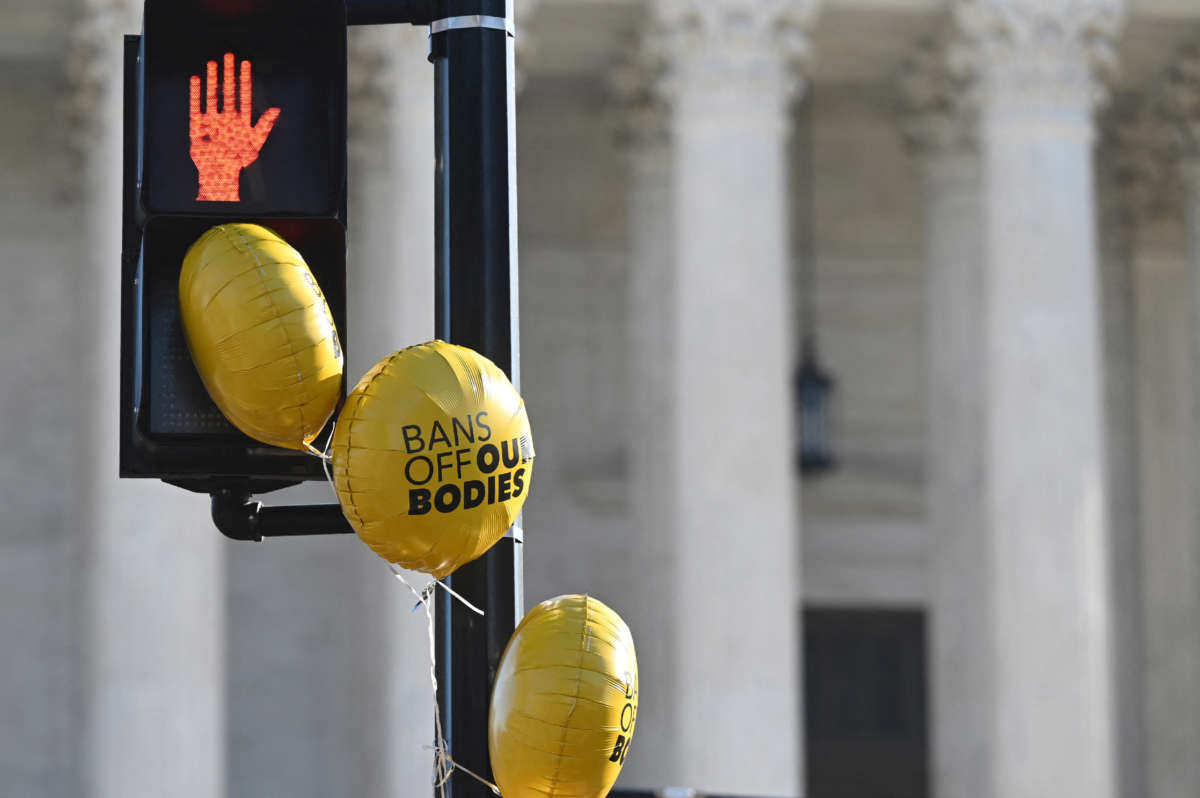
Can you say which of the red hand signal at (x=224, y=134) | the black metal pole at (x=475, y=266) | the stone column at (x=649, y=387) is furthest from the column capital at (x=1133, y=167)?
the red hand signal at (x=224, y=134)

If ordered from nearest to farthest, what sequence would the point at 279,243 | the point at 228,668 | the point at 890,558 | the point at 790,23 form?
the point at 279,243 → the point at 790,23 → the point at 228,668 → the point at 890,558

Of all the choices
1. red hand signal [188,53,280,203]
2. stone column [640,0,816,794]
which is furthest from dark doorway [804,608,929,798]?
red hand signal [188,53,280,203]

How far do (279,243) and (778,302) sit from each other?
17956 mm

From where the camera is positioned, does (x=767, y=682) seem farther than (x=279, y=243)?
Yes

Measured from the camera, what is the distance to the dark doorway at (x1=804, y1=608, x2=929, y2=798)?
2927 cm

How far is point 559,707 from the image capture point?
6.14m

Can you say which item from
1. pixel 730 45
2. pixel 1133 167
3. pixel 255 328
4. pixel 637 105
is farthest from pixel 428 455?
pixel 1133 167

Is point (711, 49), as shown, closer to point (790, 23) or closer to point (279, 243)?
point (790, 23)

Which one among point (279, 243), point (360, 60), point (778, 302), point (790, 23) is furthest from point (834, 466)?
point (279, 243)

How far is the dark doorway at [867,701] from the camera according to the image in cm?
2927

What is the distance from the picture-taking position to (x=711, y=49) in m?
23.9

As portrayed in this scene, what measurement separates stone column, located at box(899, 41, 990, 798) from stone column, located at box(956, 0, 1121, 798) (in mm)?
393

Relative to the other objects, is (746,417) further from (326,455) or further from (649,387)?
(326,455)

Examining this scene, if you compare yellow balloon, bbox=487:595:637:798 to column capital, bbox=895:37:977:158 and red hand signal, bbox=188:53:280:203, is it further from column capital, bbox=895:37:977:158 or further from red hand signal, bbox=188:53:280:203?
column capital, bbox=895:37:977:158
